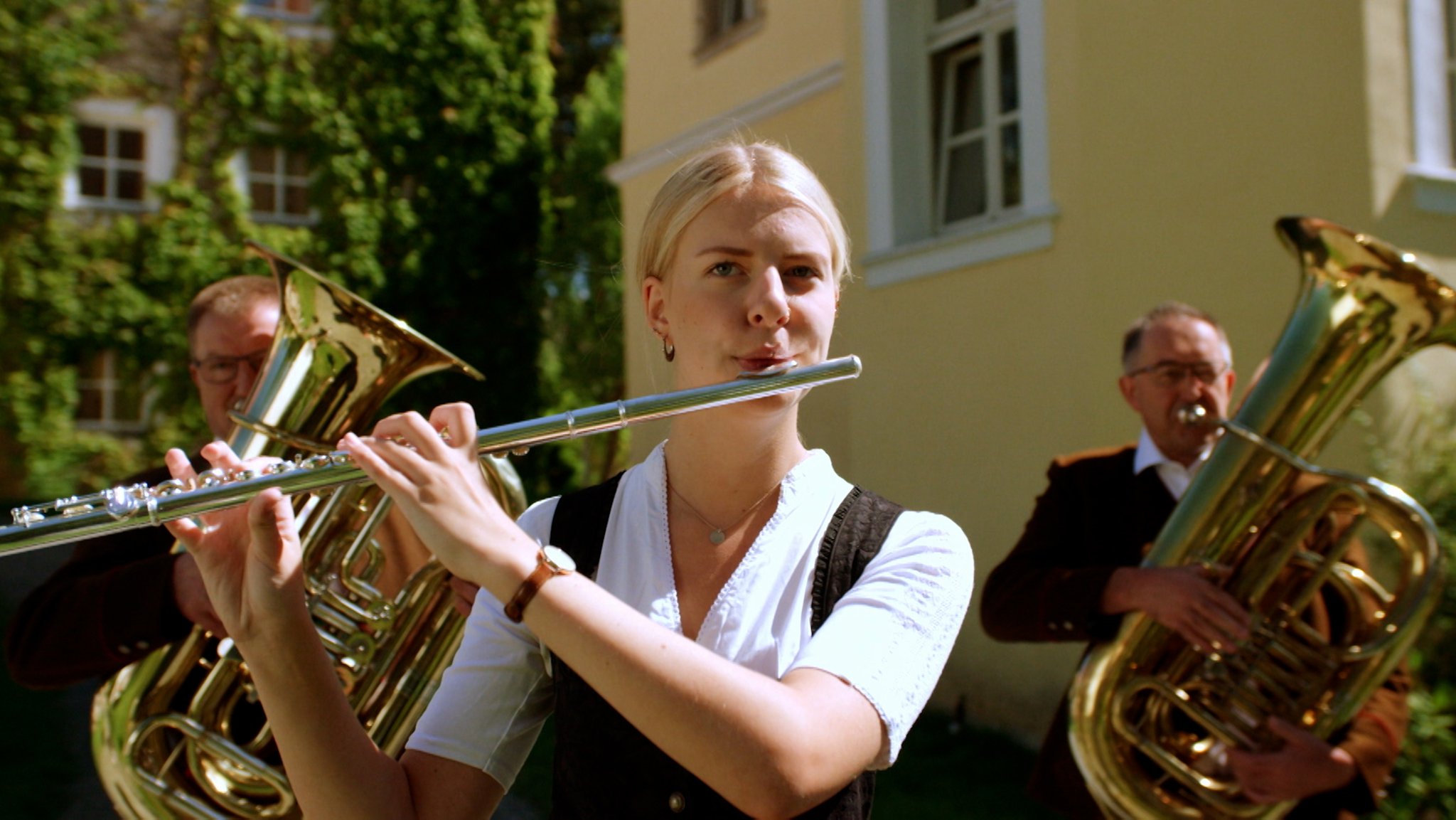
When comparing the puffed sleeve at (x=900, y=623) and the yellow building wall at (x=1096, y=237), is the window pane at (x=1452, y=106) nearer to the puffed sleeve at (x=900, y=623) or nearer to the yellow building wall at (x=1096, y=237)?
the yellow building wall at (x=1096, y=237)

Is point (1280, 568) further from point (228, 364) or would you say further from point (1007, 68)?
point (1007, 68)

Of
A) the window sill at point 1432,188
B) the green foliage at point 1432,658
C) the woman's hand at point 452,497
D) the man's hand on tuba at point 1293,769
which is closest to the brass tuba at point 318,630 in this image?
the woman's hand at point 452,497

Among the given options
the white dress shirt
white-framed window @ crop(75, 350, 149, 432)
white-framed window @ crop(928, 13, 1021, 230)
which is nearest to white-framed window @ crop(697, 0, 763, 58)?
white-framed window @ crop(928, 13, 1021, 230)

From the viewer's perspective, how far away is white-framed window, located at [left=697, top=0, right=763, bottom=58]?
26.6ft

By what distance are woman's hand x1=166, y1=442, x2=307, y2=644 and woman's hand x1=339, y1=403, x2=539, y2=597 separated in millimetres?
240

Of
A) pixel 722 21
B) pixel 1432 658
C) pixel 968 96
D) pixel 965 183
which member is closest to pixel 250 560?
pixel 1432 658

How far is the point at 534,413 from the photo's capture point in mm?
12156

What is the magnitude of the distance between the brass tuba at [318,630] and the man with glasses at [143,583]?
0.09 meters

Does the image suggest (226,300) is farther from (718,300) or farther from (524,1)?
(524,1)

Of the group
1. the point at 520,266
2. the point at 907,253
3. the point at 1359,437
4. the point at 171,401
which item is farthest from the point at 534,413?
the point at 1359,437

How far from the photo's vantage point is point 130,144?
468 inches

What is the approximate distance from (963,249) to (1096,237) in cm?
79

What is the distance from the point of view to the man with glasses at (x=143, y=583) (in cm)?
252

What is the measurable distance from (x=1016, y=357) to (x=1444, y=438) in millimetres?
1859
